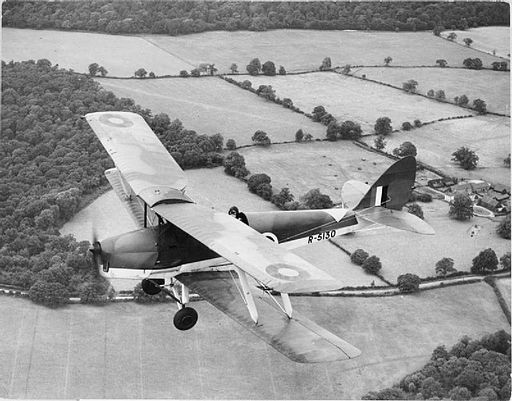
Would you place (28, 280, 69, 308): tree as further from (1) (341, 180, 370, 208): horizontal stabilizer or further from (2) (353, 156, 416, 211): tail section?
(2) (353, 156, 416, 211): tail section

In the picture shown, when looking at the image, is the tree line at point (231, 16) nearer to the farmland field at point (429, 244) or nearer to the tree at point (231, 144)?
the tree at point (231, 144)

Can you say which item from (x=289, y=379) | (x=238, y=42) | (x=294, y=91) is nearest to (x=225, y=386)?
(x=289, y=379)

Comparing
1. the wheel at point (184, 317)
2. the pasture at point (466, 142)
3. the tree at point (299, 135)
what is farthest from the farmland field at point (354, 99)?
the wheel at point (184, 317)

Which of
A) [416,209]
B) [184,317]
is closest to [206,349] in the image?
[184,317]

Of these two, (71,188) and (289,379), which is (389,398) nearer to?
(289,379)

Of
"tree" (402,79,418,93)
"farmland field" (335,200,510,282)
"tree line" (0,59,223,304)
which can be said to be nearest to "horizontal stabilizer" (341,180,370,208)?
Answer: "farmland field" (335,200,510,282)
